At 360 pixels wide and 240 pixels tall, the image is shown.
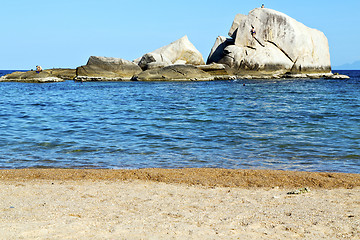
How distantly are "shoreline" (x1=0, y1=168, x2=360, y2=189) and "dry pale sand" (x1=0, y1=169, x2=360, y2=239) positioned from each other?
2 cm

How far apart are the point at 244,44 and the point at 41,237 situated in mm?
57182

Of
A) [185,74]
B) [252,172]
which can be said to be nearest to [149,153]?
[252,172]

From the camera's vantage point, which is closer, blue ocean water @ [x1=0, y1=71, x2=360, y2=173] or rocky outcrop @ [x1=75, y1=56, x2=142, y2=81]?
blue ocean water @ [x1=0, y1=71, x2=360, y2=173]

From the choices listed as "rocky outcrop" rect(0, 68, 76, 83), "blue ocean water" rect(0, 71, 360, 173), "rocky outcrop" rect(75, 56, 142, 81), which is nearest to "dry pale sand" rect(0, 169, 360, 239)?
"blue ocean water" rect(0, 71, 360, 173)

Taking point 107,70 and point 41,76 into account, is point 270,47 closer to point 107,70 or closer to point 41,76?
point 107,70

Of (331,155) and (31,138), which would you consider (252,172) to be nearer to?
(331,155)

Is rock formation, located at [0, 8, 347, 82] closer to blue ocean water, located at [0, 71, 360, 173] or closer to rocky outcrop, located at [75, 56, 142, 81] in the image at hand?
rocky outcrop, located at [75, 56, 142, 81]

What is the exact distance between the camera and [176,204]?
5688mm

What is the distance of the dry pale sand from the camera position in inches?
175

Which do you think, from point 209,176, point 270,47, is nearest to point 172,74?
point 270,47

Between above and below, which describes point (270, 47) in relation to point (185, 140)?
above

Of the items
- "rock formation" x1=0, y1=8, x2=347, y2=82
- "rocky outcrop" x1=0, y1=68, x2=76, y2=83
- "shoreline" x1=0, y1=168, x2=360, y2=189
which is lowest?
"shoreline" x1=0, y1=168, x2=360, y2=189

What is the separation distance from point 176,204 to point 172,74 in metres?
48.2

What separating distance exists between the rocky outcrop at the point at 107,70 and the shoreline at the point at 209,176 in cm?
4858
